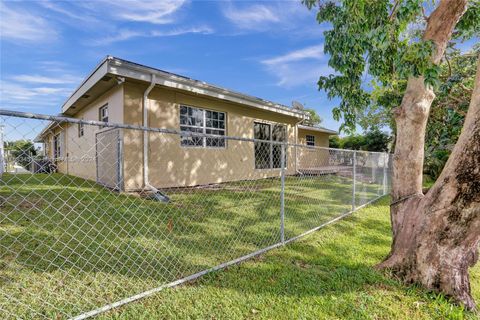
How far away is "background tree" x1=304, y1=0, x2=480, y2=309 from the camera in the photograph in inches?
91.3

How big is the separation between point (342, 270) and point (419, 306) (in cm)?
78

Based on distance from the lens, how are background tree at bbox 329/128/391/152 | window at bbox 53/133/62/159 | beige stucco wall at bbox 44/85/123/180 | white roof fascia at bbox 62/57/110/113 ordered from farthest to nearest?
1. background tree at bbox 329/128/391/152
2. window at bbox 53/133/62/159
3. beige stucco wall at bbox 44/85/123/180
4. white roof fascia at bbox 62/57/110/113

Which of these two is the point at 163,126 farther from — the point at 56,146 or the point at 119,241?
the point at 56,146

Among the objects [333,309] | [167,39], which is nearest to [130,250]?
[333,309]

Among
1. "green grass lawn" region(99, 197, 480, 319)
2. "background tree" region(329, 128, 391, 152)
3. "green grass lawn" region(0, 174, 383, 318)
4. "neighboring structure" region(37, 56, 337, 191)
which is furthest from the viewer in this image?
"background tree" region(329, 128, 391, 152)

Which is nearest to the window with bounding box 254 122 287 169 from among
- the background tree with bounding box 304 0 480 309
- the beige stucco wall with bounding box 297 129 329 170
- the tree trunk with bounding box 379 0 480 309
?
the beige stucco wall with bounding box 297 129 329 170

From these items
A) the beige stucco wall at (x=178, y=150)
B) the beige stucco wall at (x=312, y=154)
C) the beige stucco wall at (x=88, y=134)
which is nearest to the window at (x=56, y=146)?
the beige stucco wall at (x=88, y=134)

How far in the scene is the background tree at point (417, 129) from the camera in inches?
91.3

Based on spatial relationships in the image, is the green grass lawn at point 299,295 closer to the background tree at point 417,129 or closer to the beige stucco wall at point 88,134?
the background tree at point 417,129

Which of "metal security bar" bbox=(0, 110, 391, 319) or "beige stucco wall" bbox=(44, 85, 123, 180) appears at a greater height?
"beige stucco wall" bbox=(44, 85, 123, 180)

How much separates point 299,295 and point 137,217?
3513 millimetres

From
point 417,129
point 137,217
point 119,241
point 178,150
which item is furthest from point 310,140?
point 119,241

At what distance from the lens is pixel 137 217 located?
4.79 meters

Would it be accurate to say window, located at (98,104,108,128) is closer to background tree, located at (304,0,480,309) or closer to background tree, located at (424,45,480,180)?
background tree, located at (304,0,480,309)
